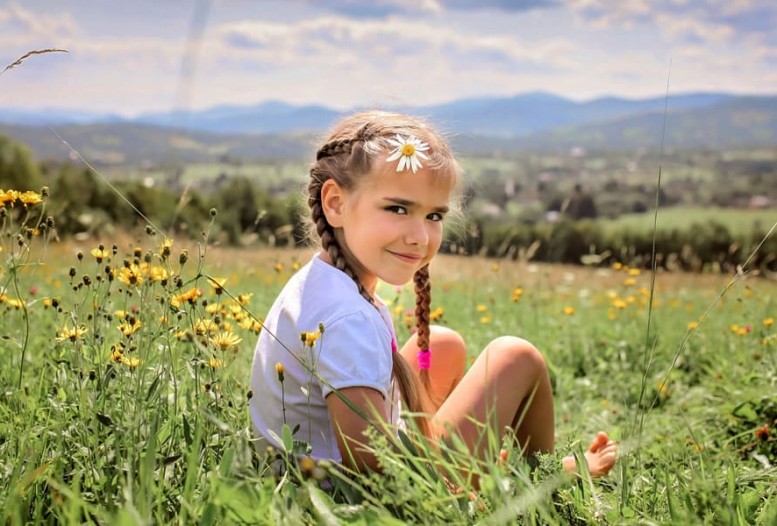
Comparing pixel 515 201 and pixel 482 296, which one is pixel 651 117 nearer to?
pixel 515 201

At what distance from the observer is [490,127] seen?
15350 centimetres

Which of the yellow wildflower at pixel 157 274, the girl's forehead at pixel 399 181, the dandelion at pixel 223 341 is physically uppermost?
the girl's forehead at pixel 399 181

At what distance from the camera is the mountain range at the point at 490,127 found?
948cm

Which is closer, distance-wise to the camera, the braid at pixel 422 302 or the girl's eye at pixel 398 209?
the girl's eye at pixel 398 209

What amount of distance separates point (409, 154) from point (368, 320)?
450mm

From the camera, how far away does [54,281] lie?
5.19 metres

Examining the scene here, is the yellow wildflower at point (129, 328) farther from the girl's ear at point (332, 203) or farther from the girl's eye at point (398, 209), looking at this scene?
the girl's eye at point (398, 209)

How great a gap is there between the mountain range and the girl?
1.00ft

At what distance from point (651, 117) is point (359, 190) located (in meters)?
120

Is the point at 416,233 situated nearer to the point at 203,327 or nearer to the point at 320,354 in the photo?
the point at 320,354

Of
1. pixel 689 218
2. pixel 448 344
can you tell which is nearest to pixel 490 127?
pixel 689 218

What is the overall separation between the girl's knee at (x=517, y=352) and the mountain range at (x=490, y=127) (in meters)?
0.59

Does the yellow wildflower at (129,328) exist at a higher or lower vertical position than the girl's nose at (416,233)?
lower

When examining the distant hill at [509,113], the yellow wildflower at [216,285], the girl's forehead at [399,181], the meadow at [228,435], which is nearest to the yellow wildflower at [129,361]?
the meadow at [228,435]
